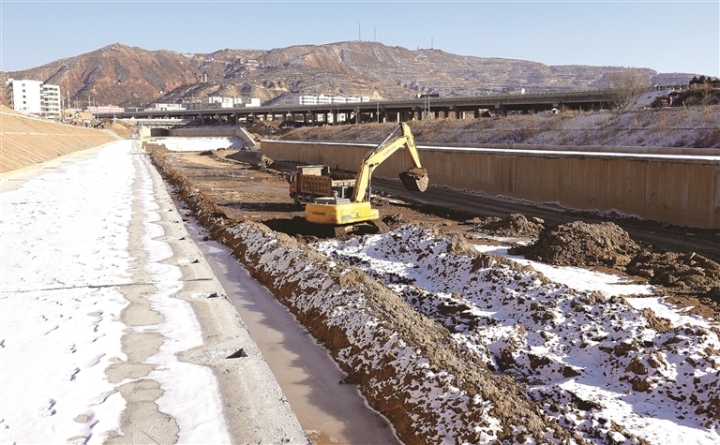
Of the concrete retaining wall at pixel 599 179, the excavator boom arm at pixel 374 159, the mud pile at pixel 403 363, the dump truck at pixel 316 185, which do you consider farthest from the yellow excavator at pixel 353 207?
the concrete retaining wall at pixel 599 179

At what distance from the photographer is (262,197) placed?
34.8 m

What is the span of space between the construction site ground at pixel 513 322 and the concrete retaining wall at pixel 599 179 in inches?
34.8

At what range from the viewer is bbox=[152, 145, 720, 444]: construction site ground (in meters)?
8.07

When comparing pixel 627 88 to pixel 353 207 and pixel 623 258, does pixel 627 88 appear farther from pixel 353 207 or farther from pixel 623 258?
pixel 623 258

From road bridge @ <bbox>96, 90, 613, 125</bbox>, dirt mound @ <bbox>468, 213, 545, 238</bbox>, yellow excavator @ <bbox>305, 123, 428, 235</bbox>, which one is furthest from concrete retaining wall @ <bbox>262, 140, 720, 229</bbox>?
road bridge @ <bbox>96, 90, 613, 125</bbox>

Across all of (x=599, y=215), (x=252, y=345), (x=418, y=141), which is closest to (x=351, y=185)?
(x=599, y=215)

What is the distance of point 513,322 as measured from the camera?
38.2ft

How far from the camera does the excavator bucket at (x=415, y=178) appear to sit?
2475cm

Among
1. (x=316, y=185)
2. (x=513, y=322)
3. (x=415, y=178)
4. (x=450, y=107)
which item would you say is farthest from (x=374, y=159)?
(x=450, y=107)

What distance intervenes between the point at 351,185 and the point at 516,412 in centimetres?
1556

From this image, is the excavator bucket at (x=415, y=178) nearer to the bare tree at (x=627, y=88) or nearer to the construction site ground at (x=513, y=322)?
the construction site ground at (x=513, y=322)

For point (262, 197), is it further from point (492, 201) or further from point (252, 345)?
point (252, 345)

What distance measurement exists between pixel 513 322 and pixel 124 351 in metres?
6.75

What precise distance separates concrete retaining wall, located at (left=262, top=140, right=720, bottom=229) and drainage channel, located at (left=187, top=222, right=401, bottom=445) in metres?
15.2
